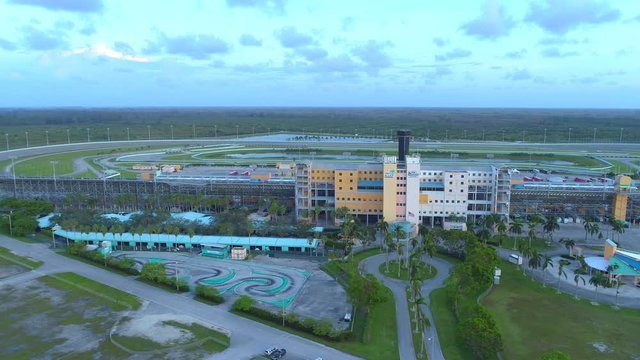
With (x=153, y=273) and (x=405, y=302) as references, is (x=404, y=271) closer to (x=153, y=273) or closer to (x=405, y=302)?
(x=405, y=302)

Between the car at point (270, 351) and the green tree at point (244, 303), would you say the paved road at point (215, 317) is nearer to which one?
the car at point (270, 351)

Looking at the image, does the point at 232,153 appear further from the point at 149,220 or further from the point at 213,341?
the point at 213,341

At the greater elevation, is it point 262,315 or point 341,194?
point 341,194

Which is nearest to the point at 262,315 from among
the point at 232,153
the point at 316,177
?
the point at 316,177

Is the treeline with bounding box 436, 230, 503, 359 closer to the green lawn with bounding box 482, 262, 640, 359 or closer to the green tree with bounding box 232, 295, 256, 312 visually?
the green lawn with bounding box 482, 262, 640, 359

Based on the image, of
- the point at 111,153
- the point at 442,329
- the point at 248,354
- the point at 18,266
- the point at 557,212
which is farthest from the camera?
the point at 111,153

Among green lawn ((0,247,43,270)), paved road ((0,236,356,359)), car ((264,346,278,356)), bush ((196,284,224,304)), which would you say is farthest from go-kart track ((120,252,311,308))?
green lawn ((0,247,43,270))

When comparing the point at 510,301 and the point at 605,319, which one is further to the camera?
the point at 510,301
